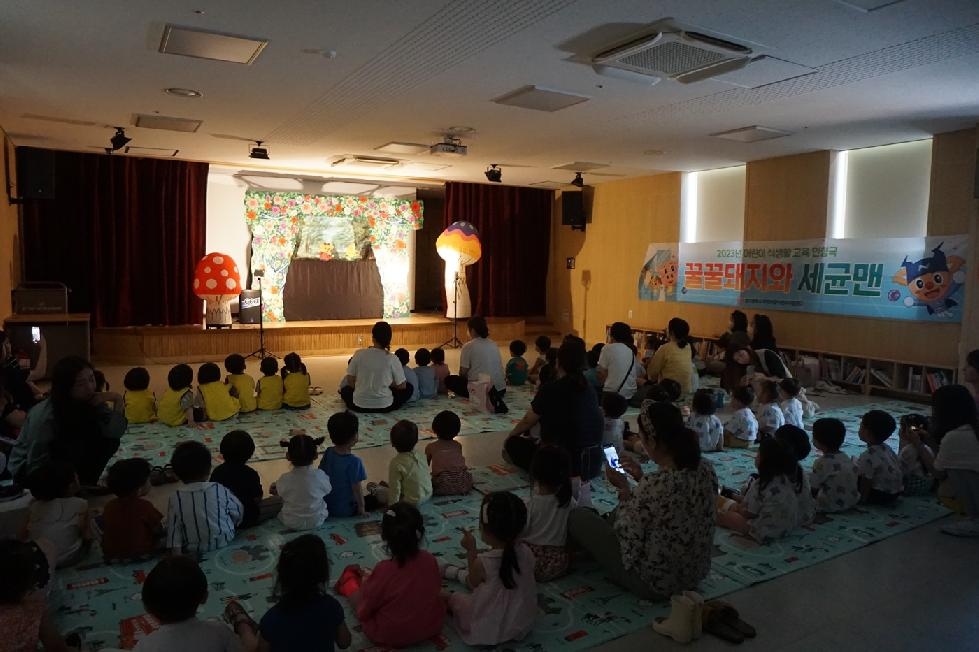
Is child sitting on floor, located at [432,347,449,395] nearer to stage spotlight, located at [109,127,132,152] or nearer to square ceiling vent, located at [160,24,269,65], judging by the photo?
square ceiling vent, located at [160,24,269,65]

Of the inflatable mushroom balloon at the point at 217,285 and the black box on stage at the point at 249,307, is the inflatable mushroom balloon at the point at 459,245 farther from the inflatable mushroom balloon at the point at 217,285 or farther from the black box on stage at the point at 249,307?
the inflatable mushroom balloon at the point at 217,285

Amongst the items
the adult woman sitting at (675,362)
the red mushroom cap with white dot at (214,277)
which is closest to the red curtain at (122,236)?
the red mushroom cap with white dot at (214,277)

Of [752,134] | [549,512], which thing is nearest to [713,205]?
[752,134]

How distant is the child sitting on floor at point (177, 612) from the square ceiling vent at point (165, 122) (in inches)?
220

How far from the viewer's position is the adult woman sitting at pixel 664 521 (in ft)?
8.38

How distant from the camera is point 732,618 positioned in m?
2.62

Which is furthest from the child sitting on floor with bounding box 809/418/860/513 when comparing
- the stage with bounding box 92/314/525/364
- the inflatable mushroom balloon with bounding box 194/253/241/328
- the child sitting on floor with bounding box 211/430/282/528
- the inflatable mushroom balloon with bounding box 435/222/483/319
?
the inflatable mushroom balloon with bounding box 194/253/241/328

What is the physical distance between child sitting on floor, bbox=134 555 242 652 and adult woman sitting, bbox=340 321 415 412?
12.9 feet

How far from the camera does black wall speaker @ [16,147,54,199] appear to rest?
7.56 m

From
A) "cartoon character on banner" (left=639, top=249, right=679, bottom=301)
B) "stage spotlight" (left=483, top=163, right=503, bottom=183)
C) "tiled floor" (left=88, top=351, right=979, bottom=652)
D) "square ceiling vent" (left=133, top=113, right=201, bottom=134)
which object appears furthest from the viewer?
"cartoon character on banner" (left=639, top=249, right=679, bottom=301)

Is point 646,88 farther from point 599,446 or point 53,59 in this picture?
point 53,59

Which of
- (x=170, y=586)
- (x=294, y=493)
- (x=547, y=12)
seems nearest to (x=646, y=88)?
(x=547, y=12)

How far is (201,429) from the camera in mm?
5398

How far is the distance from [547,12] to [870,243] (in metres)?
5.52
